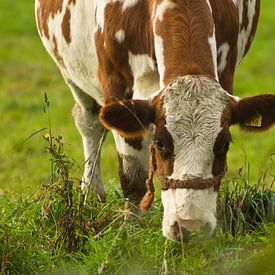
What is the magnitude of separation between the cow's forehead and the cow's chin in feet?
0.81

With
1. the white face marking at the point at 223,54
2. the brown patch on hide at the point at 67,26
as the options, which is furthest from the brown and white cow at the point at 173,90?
the brown patch on hide at the point at 67,26

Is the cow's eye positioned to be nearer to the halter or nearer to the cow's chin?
the halter

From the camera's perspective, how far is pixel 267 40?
22062 mm

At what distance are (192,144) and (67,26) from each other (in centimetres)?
236

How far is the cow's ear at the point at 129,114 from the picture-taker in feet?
17.4

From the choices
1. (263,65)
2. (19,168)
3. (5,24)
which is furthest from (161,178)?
(5,24)

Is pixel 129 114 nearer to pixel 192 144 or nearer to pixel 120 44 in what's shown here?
pixel 192 144

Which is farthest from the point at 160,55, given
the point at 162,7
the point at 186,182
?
the point at 186,182

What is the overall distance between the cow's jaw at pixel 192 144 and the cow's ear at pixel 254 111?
17cm

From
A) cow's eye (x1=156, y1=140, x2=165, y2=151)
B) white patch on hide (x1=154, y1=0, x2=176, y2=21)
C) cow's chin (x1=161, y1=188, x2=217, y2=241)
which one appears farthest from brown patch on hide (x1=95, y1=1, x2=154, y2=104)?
cow's chin (x1=161, y1=188, x2=217, y2=241)

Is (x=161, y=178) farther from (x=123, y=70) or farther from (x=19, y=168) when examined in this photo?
(x=19, y=168)

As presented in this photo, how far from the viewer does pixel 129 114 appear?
533 cm

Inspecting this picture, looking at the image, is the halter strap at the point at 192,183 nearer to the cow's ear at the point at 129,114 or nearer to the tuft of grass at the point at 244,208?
the cow's ear at the point at 129,114

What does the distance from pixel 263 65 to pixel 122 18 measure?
1387cm
